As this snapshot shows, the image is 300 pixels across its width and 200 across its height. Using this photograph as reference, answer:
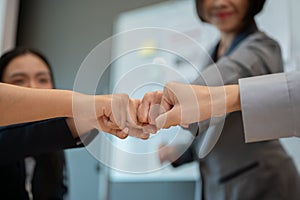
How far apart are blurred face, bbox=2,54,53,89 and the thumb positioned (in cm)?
49

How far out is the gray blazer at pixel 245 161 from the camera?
0.81 meters

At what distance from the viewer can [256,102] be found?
629 millimetres

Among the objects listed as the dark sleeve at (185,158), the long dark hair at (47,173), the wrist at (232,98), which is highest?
the wrist at (232,98)

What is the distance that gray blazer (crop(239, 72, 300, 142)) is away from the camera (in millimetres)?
619

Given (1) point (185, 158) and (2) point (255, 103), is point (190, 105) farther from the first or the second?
(1) point (185, 158)

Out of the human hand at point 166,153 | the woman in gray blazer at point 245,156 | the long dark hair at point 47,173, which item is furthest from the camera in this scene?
the long dark hair at point 47,173

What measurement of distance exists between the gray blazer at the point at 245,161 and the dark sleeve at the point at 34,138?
0.80 ft

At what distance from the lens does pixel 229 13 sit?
974mm

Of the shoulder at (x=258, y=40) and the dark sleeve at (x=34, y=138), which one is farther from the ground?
the shoulder at (x=258, y=40)

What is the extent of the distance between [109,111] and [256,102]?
0.22 m

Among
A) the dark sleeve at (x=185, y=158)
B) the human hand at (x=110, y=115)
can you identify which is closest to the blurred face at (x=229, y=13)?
the dark sleeve at (x=185, y=158)

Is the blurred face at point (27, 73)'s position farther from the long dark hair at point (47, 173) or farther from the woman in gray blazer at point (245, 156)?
the woman in gray blazer at point (245, 156)

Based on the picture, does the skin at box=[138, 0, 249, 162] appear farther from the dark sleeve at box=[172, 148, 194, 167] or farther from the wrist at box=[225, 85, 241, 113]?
the dark sleeve at box=[172, 148, 194, 167]

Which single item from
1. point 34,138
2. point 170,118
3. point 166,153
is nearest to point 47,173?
point 34,138
